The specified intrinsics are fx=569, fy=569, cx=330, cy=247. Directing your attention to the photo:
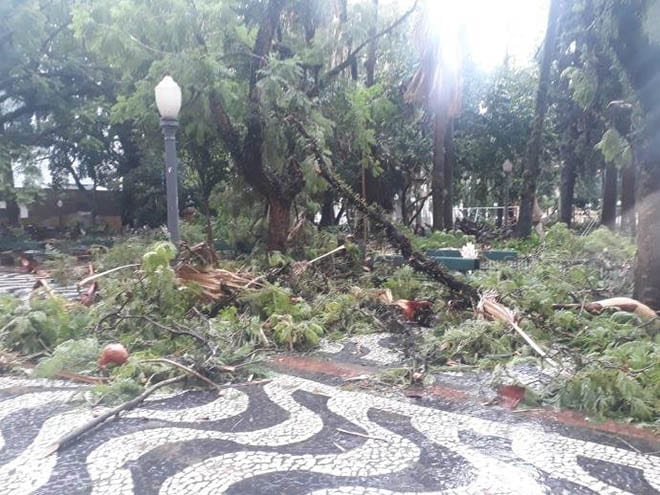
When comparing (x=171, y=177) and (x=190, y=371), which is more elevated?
(x=171, y=177)

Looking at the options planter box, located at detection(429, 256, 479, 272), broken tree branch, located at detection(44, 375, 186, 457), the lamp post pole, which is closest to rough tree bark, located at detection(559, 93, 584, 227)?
planter box, located at detection(429, 256, 479, 272)

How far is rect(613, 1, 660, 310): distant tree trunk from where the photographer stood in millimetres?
5840

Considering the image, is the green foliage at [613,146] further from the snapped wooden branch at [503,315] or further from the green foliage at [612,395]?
the green foliage at [612,395]

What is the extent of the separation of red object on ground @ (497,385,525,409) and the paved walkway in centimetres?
14

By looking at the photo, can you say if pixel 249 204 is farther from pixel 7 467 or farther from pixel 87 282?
pixel 7 467

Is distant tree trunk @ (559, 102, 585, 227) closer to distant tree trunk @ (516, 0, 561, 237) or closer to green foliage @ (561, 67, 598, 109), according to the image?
distant tree trunk @ (516, 0, 561, 237)

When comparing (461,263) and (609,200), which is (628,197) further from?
(461,263)

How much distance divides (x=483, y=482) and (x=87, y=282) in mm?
5447

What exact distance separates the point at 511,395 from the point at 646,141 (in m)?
3.65

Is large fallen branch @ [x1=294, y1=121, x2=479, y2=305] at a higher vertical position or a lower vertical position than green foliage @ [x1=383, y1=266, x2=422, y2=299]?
higher

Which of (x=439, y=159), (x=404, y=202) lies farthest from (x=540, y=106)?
(x=404, y=202)

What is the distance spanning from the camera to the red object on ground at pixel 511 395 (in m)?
4.04

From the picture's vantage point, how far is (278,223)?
1080 cm

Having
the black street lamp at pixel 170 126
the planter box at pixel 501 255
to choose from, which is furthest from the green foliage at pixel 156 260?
the planter box at pixel 501 255
